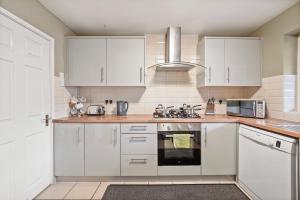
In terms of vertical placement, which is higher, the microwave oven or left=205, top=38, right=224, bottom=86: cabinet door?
left=205, top=38, right=224, bottom=86: cabinet door

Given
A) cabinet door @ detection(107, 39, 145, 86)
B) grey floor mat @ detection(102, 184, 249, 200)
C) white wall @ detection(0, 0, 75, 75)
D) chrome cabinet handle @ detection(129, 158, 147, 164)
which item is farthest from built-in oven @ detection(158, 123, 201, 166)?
white wall @ detection(0, 0, 75, 75)

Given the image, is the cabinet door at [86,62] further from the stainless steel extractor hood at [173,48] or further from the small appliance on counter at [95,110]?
the stainless steel extractor hood at [173,48]

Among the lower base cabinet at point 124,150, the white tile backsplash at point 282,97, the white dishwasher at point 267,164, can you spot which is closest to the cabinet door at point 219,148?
the lower base cabinet at point 124,150

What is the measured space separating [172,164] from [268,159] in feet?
3.91

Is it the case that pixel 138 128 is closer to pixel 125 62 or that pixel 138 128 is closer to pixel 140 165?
pixel 140 165

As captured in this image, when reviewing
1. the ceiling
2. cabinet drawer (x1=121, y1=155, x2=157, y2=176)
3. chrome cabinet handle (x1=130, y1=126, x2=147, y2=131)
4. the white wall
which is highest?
the ceiling

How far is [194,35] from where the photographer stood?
3.54 m

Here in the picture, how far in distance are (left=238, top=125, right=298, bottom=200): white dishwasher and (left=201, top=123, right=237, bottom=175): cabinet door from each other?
0.46ft

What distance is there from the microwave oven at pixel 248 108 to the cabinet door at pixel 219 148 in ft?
1.07

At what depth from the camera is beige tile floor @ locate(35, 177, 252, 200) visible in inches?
96.7

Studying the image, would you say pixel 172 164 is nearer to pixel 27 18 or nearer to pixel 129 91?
pixel 129 91

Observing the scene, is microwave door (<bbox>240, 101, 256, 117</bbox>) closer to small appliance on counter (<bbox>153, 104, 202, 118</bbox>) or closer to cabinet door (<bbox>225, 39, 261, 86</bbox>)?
cabinet door (<bbox>225, 39, 261, 86</bbox>)

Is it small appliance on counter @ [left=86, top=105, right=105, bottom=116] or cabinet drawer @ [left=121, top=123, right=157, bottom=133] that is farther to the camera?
small appliance on counter @ [left=86, top=105, right=105, bottom=116]

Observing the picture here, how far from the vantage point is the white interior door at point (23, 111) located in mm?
1863
